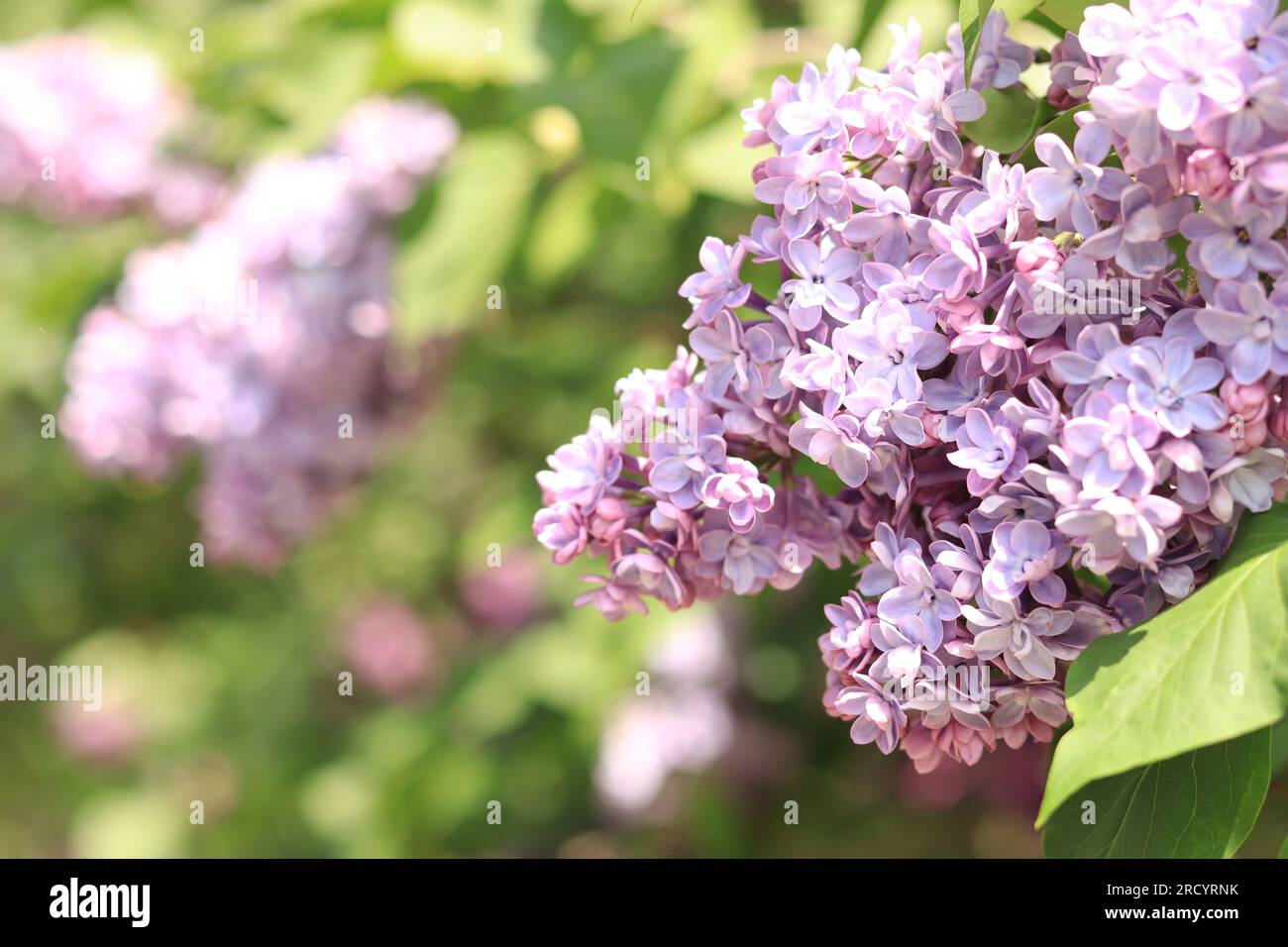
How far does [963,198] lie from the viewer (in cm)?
92

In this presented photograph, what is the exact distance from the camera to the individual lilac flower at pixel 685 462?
3.23ft

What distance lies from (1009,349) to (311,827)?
102 inches

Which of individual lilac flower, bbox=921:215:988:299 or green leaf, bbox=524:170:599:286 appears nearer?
individual lilac flower, bbox=921:215:988:299

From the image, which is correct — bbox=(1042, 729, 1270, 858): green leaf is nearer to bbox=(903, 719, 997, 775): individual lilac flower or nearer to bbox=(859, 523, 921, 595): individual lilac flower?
bbox=(903, 719, 997, 775): individual lilac flower

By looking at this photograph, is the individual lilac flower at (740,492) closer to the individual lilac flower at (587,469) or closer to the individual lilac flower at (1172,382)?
the individual lilac flower at (587,469)

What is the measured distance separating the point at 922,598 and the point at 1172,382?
8.8 inches

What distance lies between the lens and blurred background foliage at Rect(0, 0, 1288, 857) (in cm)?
197

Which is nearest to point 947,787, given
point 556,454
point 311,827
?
point 311,827

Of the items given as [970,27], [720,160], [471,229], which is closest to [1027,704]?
[970,27]

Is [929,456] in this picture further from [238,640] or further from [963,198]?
[238,640]

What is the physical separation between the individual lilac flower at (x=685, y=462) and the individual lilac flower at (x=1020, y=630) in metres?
0.23

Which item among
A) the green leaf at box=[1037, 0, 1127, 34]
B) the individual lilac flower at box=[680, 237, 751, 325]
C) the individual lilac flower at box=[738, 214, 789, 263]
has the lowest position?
the individual lilac flower at box=[680, 237, 751, 325]

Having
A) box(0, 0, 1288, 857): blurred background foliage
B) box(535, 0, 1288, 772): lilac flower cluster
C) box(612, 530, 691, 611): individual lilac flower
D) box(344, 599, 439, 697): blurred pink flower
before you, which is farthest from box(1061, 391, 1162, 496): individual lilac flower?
box(344, 599, 439, 697): blurred pink flower

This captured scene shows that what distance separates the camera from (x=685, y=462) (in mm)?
985
